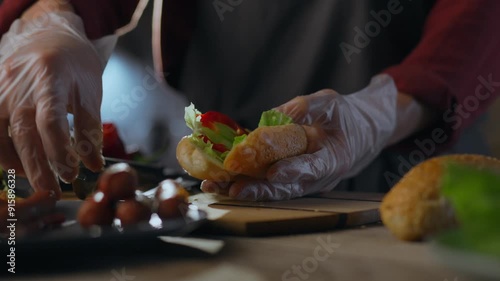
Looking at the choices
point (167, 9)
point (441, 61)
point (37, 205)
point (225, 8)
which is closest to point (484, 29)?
point (441, 61)

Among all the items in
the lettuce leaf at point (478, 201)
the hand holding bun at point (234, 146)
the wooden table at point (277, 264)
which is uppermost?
the lettuce leaf at point (478, 201)

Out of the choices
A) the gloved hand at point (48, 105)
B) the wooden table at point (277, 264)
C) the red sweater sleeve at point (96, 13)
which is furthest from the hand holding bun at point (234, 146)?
the red sweater sleeve at point (96, 13)

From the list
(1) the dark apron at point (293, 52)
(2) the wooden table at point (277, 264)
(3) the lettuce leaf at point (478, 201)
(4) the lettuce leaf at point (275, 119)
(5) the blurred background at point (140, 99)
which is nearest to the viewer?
(3) the lettuce leaf at point (478, 201)

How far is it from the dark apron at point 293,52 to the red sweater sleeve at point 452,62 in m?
0.11

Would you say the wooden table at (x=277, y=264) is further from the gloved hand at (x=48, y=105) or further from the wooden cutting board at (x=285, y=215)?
the gloved hand at (x=48, y=105)

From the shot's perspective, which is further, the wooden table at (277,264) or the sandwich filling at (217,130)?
the sandwich filling at (217,130)

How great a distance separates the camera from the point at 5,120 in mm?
1038

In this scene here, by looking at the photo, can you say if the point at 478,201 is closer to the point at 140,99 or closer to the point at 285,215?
the point at 285,215

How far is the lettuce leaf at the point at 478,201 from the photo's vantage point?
0.35 meters

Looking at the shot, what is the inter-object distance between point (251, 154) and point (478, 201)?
1.99 feet

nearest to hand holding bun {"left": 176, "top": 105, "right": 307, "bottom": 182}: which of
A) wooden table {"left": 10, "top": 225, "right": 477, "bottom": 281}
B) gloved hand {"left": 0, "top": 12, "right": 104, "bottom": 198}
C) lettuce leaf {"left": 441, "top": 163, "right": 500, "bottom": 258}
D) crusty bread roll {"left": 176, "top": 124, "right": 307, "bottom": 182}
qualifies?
crusty bread roll {"left": 176, "top": 124, "right": 307, "bottom": 182}

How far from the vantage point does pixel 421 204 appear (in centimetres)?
59

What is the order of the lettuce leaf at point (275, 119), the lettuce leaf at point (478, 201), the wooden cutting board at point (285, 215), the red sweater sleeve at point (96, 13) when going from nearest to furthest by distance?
the lettuce leaf at point (478, 201)
the wooden cutting board at point (285, 215)
the lettuce leaf at point (275, 119)
the red sweater sleeve at point (96, 13)

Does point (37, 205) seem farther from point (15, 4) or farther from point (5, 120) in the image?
point (15, 4)
